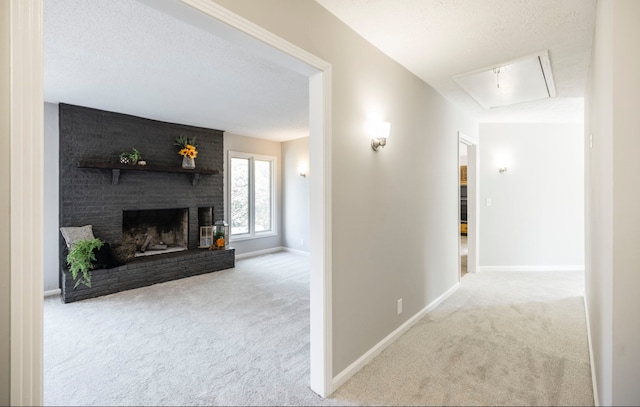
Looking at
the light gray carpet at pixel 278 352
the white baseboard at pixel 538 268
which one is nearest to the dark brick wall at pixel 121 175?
the light gray carpet at pixel 278 352

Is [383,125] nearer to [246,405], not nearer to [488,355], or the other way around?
[488,355]

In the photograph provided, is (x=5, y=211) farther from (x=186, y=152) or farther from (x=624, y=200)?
(x=186, y=152)

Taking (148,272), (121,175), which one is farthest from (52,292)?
(121,175)

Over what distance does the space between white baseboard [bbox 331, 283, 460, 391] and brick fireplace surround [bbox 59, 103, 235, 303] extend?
337 cm

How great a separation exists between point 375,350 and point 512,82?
9.59 feet

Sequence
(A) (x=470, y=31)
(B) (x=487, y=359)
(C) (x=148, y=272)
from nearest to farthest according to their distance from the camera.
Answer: (A) (x=470, y=31)
(B) (x=487, y=359)
(C) (x=148, y=272)

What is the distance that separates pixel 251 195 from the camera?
21.8 ft

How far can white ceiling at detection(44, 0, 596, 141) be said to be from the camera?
2006mm

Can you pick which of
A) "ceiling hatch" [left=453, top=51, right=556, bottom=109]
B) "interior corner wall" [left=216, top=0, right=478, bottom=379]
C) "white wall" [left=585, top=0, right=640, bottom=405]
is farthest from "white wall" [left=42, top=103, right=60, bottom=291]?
"white wall" [left=585, top=0, right=640, bottom=405]

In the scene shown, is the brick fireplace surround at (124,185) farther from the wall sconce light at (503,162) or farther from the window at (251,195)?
the wall sconce light at (503,162)

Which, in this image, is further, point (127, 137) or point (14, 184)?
point (127, 137)

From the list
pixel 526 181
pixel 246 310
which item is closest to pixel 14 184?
pixel 246 310

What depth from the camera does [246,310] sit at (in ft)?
11.4

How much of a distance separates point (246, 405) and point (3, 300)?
1451 mm
